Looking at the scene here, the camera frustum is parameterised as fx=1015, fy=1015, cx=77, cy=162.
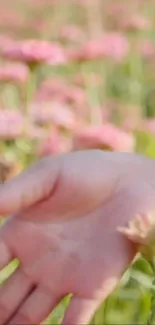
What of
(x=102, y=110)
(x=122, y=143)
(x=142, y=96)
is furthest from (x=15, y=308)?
(x=142, y=96)

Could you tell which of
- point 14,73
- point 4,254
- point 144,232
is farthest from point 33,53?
point 144,232

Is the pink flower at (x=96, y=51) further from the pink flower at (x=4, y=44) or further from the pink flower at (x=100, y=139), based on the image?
the pink flower at (x=100, y=139)

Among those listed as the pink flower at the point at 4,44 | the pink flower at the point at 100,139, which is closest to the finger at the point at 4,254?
the pink flower at the point at 100,139

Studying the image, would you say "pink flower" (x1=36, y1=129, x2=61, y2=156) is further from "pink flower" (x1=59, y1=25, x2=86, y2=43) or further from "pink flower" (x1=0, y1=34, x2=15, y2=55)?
"pink flower" (x1=59, y1=25, x2=86, y2=43)

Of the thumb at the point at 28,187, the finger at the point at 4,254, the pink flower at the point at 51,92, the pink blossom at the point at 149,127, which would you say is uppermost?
the thumb at the point at 28,187

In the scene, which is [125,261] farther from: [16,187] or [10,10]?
[10,10]

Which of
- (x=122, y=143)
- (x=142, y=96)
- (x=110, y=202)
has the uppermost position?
(x=110, y=202)
